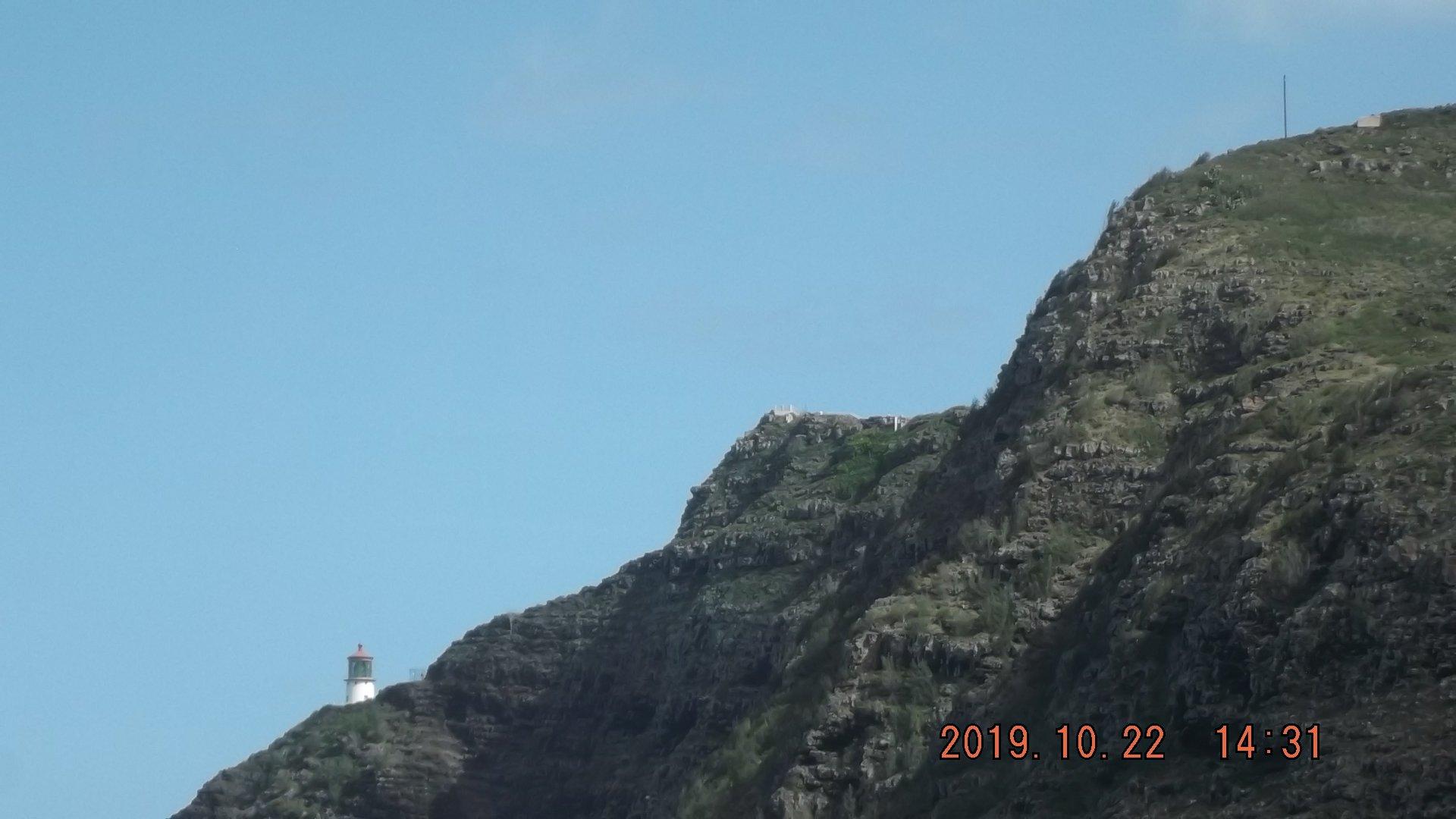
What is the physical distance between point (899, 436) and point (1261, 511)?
1269 inches

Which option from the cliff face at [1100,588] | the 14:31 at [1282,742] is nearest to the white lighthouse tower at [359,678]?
the cliff face at [1100,588]

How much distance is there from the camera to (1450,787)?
25.7m

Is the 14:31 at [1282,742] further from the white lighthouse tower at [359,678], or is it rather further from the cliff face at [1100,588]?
the white lighthouse tower at [359,678]

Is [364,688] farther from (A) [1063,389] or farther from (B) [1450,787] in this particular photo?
(B) [1450,787]

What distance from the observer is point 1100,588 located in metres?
37.2

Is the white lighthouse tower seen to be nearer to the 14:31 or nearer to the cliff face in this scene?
the cliff face

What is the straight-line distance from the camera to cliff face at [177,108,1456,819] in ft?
97.8

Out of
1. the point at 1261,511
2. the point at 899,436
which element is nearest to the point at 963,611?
the point at 1261,511

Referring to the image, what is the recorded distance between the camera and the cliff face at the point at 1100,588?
29797mm
